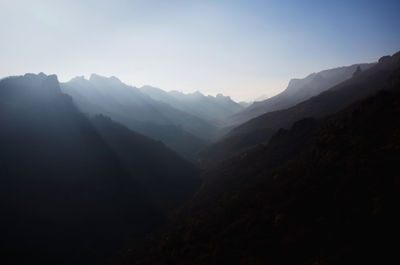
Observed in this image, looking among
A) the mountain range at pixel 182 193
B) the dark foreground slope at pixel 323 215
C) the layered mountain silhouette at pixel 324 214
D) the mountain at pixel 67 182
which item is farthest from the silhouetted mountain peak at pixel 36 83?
the dark foreground slope at pixel 323 215

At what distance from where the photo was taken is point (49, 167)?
222ft

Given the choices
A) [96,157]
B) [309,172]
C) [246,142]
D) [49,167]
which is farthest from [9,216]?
[246,142]

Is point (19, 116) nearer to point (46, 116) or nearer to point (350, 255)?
point (46, 116)

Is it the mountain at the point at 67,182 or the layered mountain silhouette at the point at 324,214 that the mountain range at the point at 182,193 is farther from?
the mountain at the point at 67,182

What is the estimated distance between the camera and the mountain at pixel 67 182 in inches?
2099

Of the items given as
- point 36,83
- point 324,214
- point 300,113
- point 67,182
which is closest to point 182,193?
point 67,182

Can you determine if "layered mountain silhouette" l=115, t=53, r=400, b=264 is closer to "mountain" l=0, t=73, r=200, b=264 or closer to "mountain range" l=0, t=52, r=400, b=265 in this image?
"mountain range" l=0, t=52, r=400, b=265

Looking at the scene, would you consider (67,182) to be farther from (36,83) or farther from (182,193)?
(36,83)

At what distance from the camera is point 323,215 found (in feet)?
83.6

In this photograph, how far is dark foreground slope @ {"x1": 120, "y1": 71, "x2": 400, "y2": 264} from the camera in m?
20.0

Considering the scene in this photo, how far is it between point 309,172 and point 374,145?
1100 cm

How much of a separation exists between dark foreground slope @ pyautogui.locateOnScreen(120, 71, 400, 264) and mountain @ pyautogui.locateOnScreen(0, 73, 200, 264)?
21.5 m

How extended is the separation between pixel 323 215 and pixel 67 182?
70247 millimetres

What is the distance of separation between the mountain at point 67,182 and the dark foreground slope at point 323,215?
21463mm
